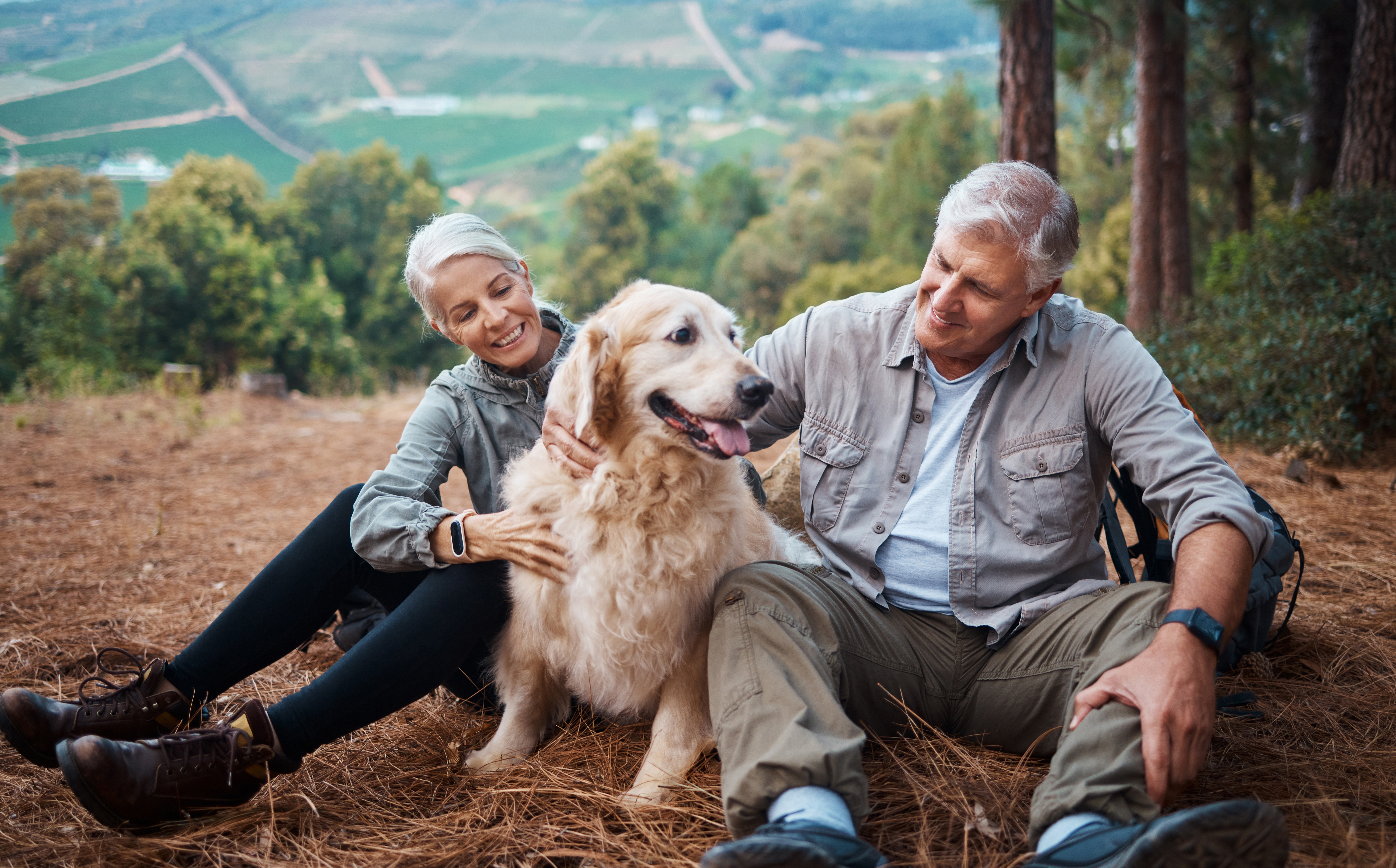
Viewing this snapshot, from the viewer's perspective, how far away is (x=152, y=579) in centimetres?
434

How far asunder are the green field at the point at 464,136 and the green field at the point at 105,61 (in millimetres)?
16190

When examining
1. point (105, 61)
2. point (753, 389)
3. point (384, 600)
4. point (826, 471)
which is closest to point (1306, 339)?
point (826, 471)

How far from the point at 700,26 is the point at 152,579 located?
13292 centimetres

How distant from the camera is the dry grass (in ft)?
6.23

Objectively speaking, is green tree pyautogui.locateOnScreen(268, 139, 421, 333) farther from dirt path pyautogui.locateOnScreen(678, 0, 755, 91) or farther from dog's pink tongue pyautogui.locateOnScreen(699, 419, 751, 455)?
dirt path pyautogui.locateOnScreen(678, 0, 755, 91)

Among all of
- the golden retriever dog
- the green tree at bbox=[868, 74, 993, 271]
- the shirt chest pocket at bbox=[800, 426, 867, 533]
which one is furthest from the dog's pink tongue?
the green tree at bbox=[868, 74, 993, 271]

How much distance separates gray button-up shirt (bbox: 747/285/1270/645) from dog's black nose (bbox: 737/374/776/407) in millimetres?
440

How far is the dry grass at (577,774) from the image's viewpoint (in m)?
1.90

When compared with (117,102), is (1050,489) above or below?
below

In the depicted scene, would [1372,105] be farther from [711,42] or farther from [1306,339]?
[711,42]

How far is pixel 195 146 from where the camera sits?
4038cm

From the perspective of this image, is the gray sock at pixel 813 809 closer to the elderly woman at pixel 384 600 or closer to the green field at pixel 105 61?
the elderly woman at pixel 384 600

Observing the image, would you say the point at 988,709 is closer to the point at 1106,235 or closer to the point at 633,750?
the point at 633,750

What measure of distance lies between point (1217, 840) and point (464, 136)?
85501 millimetres
